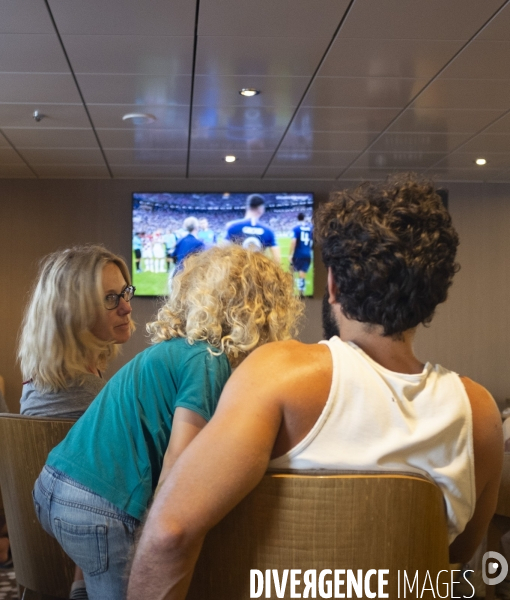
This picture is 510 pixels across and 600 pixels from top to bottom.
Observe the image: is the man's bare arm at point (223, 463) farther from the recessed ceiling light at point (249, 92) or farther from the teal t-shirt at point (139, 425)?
the recessed ceiling light at point (249, 92)

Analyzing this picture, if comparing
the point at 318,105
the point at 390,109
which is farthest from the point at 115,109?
the point at 390,109

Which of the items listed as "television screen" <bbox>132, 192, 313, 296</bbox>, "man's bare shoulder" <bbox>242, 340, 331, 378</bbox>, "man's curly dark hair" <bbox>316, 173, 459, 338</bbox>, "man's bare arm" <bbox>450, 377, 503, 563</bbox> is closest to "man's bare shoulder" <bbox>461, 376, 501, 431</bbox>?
"man's bare arm" <bbox>450, 377, 503, 563</bbox>

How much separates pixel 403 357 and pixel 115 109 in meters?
3.99

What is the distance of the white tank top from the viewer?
1.03 meters

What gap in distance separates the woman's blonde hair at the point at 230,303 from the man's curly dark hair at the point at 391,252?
454 millimetres

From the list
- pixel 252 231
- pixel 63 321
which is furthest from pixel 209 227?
pixel 63 321

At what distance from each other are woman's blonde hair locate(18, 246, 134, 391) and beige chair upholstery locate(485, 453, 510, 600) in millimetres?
1265

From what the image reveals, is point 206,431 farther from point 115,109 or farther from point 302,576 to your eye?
point 115,109

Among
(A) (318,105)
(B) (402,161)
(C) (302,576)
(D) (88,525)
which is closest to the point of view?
(C) (302,576)

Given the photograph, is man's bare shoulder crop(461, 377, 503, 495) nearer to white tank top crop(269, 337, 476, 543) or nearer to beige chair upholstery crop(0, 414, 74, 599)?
white tank top crop(269, 337, 476, 543)

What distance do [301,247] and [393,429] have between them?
19.4 ft

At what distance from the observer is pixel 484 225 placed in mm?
7238

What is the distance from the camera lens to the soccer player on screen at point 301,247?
691 cm

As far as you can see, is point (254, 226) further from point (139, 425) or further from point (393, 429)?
point (393, 429)
